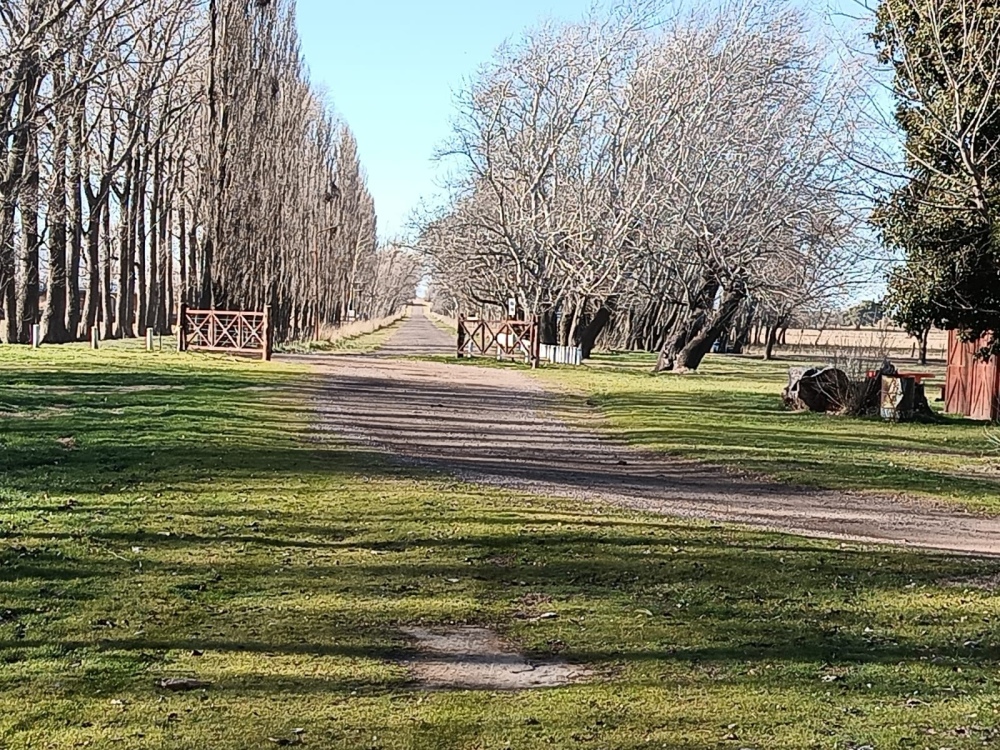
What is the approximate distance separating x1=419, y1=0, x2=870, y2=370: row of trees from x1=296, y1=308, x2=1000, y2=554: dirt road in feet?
38.3

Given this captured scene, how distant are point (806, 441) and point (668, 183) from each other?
693 inches

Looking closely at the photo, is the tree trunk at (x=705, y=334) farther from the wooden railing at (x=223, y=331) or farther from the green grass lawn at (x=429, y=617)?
the green grass lawn at (x=429, y=617)

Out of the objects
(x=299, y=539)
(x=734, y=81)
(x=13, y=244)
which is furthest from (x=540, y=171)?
(x=299, y=539)

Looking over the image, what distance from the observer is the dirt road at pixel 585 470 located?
1058 cm

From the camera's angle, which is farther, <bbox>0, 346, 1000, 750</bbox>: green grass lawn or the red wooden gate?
the red wooden gate

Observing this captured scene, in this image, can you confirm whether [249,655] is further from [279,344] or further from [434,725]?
[279,344]

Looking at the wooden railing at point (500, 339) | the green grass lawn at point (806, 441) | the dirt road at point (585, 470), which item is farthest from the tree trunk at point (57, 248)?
the green grass lawn at point (806, 441)

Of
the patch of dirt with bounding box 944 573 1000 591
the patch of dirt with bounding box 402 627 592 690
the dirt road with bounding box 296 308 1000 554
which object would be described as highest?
the patch of dirt with bounding box 944 573 1000 591

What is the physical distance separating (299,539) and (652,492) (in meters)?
4.67

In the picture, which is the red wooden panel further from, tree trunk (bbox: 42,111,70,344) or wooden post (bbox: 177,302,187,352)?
tree trunk (bbox: 42,111,70,344)

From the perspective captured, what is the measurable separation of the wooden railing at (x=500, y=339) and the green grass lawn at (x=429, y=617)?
26.2 metres

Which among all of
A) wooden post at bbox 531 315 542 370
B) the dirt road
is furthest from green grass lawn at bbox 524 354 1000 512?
wooden post at bbox 531 315 542 370

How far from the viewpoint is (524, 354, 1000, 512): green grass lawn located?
1366cm

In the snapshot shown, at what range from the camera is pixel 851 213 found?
2822 cm
